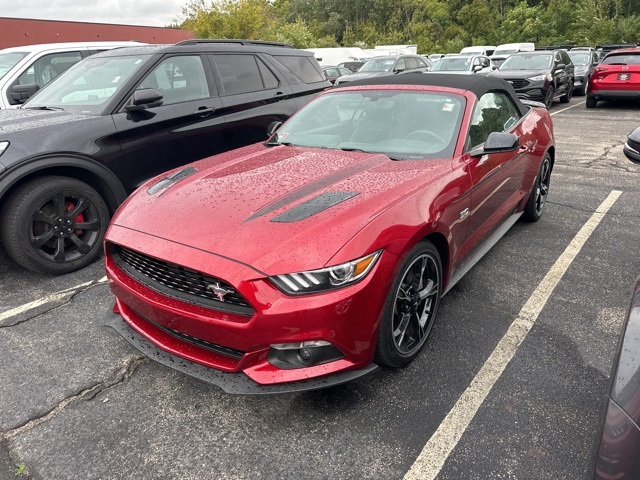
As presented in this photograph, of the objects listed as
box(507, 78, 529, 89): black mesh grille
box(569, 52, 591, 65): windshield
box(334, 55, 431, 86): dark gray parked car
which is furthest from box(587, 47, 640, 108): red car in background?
box(334, 55, 431, 86): dark gray parked car

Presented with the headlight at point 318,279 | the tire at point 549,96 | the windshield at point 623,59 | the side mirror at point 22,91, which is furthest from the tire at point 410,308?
the windshield at point 623,59

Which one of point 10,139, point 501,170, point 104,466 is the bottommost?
point 104,466

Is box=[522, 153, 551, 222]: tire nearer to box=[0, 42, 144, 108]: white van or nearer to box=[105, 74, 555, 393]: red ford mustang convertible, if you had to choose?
box=[105, 74, 555, 393]: red ford mustang convertible

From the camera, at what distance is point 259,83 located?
5.41m

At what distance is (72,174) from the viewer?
12.7 feet

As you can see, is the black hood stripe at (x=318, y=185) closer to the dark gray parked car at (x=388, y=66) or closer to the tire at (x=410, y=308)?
the tire at (x=410, y=308)

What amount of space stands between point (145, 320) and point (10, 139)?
6.97 ft

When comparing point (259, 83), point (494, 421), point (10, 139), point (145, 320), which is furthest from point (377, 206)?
point (259, 83)

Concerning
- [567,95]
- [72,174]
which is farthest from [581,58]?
[72,174]

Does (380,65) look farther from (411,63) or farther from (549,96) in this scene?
(549,96)

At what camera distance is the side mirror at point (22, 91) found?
5.36m

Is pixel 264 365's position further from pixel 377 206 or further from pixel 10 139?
pixel 10 139

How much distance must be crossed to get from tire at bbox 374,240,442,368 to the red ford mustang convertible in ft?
0.03

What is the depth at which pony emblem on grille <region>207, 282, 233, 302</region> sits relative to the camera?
207 centimetres
